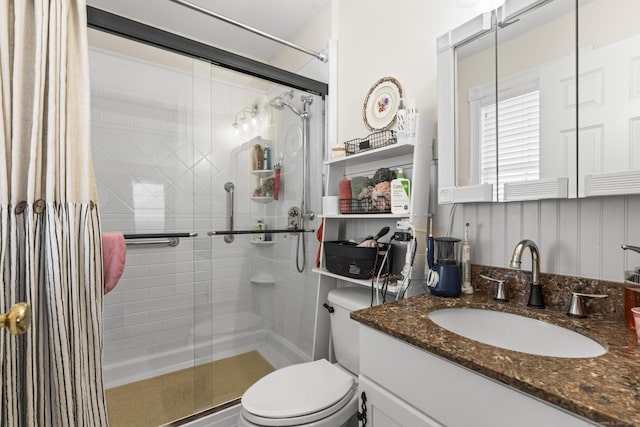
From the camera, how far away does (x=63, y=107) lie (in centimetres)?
106

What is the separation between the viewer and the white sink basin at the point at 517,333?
0.79 metres

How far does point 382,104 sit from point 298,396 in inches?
55.1

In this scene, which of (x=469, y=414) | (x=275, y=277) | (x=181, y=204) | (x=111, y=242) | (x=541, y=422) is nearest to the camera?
(x=541, y=422)

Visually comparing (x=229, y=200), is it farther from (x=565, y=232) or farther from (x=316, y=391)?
(x=565, y=232)

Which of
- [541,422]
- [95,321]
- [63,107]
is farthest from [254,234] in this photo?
[541,422]

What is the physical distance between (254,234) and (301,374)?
874mm

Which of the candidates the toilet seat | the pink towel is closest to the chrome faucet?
the toilet seat

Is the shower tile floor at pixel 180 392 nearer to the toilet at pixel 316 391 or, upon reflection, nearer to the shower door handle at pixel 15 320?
the toilet at pixel 316 391

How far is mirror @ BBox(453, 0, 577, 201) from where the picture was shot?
933mm

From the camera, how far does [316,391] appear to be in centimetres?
118

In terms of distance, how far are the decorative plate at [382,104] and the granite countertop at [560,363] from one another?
3.24 ft

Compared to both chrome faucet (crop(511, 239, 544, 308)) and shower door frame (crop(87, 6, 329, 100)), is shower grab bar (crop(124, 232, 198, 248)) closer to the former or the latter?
shower door frame (crop(87, 6, 329, 100))

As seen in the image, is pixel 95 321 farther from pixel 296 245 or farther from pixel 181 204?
pixel 296 245

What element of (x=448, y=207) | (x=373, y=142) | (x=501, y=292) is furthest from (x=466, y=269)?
(x=373, y=142)
